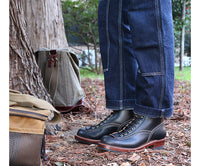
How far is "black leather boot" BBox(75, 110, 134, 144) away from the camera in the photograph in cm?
158

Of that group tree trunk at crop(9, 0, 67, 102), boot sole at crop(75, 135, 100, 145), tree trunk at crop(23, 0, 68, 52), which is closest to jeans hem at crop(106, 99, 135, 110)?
boot sole at crop(75, 135, 100, 145)

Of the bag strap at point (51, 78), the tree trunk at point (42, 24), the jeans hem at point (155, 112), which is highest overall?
the tree trunk at point (42, 24)

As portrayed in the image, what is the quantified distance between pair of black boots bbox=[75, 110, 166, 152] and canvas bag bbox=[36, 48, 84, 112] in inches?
35.0

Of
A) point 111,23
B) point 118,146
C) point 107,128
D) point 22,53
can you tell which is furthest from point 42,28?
point 118,146

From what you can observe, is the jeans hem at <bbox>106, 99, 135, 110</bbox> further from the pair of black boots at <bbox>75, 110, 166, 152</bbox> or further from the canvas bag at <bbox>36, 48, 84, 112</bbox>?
the canvas bag at <bbox>36, 48, 84, 112</bbox>

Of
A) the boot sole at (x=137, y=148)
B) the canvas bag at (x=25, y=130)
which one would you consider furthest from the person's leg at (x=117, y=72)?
the canvas bag at (x=25, y=130)

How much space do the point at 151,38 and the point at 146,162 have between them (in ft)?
2.29

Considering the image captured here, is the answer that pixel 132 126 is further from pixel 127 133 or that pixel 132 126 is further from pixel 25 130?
pixel 25 130

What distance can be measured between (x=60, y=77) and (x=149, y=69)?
1267 mm

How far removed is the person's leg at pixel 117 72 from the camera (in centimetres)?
161

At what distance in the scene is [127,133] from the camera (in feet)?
4.71

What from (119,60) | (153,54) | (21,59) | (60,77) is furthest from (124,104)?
(60,77)

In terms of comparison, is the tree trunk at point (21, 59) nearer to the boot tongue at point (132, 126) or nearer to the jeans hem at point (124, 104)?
the jeans hem at point (124, 104)

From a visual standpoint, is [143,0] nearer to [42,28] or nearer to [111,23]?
[111,23]
